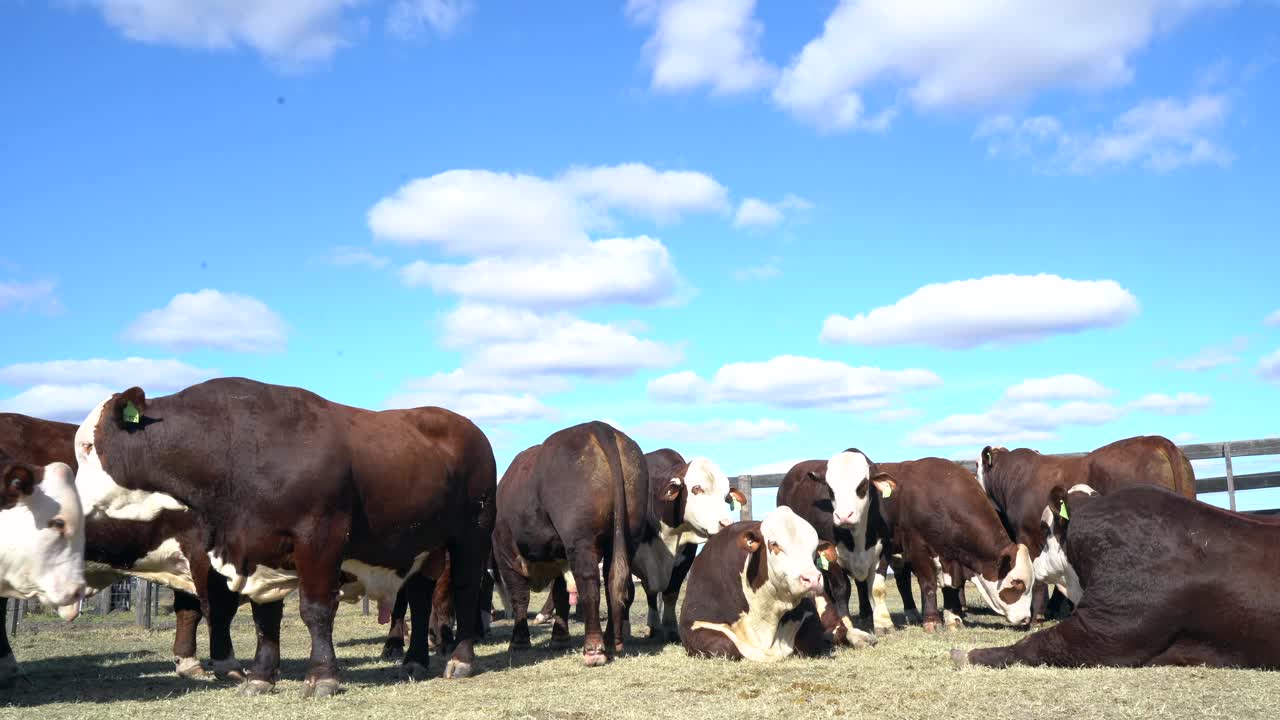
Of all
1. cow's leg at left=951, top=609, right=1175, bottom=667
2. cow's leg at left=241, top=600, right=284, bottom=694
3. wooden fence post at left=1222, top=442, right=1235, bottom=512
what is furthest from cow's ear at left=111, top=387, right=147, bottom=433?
wooden fence post at left=1222, top=442, right=1235, bottom=512

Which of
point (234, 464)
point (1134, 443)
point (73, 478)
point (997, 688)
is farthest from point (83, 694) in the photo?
point (1134, 443)

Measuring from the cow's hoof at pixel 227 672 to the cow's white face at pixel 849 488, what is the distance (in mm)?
6081

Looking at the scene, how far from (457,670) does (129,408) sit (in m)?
3.41

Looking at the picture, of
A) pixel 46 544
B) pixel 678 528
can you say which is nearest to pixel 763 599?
pixel 678 528

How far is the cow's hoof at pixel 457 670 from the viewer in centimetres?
919

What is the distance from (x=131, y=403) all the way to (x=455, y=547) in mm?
3109

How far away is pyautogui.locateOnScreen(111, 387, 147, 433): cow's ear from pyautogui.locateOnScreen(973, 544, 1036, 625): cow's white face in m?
8.96

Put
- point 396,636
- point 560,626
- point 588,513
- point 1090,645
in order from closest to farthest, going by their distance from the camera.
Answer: point 1090,645, point 588,513, point 560,626, point 396,636

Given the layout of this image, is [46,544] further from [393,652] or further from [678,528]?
[678,528]

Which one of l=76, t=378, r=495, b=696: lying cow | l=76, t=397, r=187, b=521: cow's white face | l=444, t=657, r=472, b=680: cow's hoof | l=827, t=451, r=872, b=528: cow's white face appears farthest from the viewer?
l=827, t=451, r=872, b=528: cow's white face

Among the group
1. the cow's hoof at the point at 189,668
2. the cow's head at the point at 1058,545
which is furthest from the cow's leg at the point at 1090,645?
Result: the cow's hoof at the point at 189,668

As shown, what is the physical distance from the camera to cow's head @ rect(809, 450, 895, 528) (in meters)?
11.7

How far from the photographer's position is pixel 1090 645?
315 inches

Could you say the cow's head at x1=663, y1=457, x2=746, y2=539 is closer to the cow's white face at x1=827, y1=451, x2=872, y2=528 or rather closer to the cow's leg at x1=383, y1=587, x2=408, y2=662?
the cow's white face at x1=827, y1=451, x2=872, y2=528
